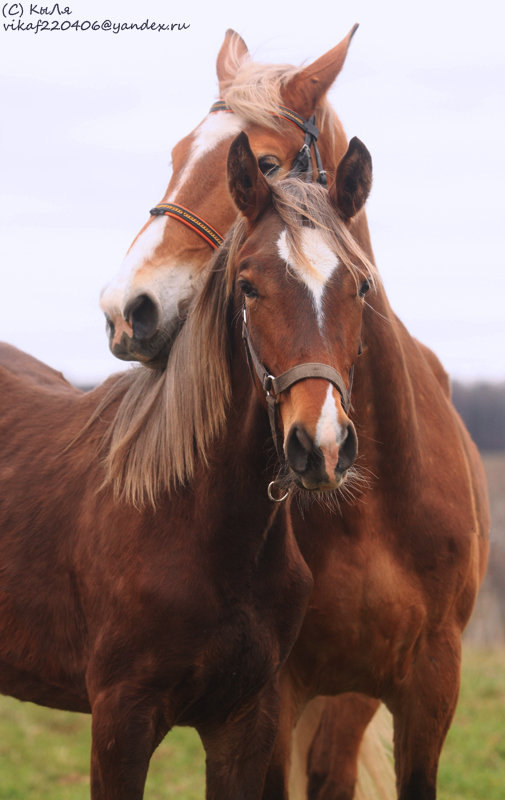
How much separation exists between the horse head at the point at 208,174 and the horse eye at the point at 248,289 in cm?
51

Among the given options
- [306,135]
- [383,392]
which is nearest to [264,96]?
[306,135]

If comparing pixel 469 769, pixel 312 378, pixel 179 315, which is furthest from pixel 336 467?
pixel 469 769

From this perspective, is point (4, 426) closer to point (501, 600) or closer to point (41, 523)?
point (41, 523)

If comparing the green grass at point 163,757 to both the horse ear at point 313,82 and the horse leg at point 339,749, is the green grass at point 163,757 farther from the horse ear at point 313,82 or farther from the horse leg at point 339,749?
the horse ear at point 313,82

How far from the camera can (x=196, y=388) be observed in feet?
9.78

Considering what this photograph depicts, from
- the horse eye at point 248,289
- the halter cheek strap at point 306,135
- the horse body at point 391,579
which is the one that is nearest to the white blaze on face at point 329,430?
the horse eye at point 248,289

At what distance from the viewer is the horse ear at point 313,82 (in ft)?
12.4

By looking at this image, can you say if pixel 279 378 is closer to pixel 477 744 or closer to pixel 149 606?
pixel 149 606

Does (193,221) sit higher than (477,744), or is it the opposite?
(193,221)

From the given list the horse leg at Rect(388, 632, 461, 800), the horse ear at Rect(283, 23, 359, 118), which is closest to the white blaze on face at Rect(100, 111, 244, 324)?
the horse ear at Rect(283, 23, 359, 118)

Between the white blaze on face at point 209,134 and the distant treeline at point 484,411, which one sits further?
the distant treeline at point 484,411

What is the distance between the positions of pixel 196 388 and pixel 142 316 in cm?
36

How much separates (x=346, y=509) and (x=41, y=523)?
105 centimetres

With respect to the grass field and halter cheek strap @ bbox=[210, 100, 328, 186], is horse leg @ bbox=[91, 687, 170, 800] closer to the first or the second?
halter cheek strap @ bbox=[210, 100, 328, 186]
